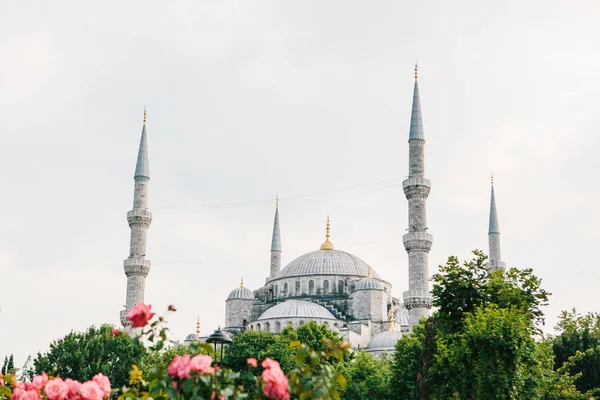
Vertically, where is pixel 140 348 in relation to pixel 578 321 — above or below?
below

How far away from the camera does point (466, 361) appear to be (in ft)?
74.0

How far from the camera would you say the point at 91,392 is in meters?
6.56

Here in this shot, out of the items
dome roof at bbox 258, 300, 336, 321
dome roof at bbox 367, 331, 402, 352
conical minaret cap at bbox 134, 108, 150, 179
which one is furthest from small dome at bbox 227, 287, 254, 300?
conical minaret cap at bbox 134, 108, 150, 179

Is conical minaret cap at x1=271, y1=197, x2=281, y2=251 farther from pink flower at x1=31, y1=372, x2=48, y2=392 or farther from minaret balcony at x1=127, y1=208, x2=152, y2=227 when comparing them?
pink flower at x1=31, y1=372, x2=48, y2=392

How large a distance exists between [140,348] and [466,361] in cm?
1670

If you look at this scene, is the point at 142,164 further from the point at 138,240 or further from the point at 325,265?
the point at 325,265

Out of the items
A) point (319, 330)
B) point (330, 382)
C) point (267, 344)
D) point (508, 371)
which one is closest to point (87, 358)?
point (267, 344)

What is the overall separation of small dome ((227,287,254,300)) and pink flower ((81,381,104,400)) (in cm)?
6395

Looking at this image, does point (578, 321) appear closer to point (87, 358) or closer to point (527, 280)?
point (527, 280)

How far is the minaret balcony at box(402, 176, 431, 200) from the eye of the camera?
49.2 m

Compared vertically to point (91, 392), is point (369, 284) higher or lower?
higher

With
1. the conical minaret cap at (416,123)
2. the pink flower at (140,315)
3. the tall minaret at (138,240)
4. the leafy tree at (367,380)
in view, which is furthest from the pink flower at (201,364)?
the tall minaret at (138,240)

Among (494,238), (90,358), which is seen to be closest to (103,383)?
(90,358)

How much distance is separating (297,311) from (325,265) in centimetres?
879
